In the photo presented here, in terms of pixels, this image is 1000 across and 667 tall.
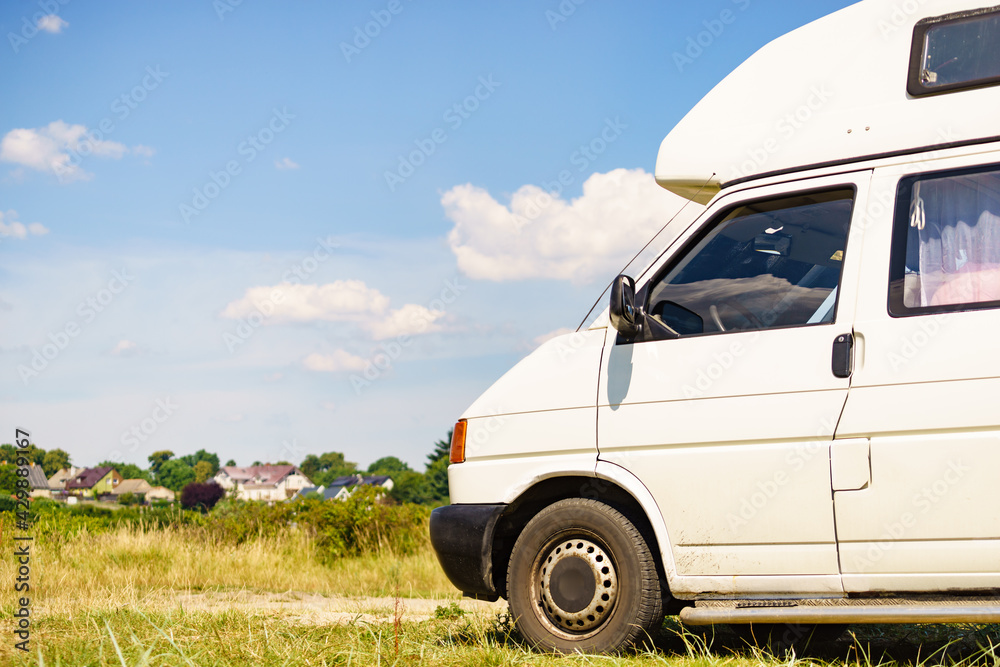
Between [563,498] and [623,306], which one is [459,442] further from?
[623,306]

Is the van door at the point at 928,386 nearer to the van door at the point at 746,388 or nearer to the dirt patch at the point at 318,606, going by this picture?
the van door at the point at 746,388

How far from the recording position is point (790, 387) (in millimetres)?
4039

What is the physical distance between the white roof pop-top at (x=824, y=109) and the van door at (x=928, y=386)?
0.20 metres

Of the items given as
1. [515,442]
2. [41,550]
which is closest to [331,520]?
[41,550]

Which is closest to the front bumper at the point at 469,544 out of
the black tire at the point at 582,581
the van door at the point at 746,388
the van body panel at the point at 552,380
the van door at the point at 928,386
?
the black tire at the point at 582,581

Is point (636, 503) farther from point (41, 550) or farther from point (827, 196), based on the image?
point (41, 550)

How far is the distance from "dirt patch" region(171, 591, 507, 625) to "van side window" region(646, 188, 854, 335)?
115 inches

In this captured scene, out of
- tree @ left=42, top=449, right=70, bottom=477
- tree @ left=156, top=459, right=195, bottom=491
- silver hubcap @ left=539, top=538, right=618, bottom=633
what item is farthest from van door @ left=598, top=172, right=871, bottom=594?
tree @ left=156, top=459, right=195, bottom=491

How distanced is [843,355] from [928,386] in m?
0.37

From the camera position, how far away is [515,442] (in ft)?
15.5

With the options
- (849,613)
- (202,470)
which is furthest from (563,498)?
(202,470)

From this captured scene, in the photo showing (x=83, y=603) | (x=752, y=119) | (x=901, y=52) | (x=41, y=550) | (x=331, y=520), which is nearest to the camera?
(x=901, y=52)

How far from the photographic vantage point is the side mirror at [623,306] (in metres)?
4.25

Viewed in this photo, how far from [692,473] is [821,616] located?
838 mm
